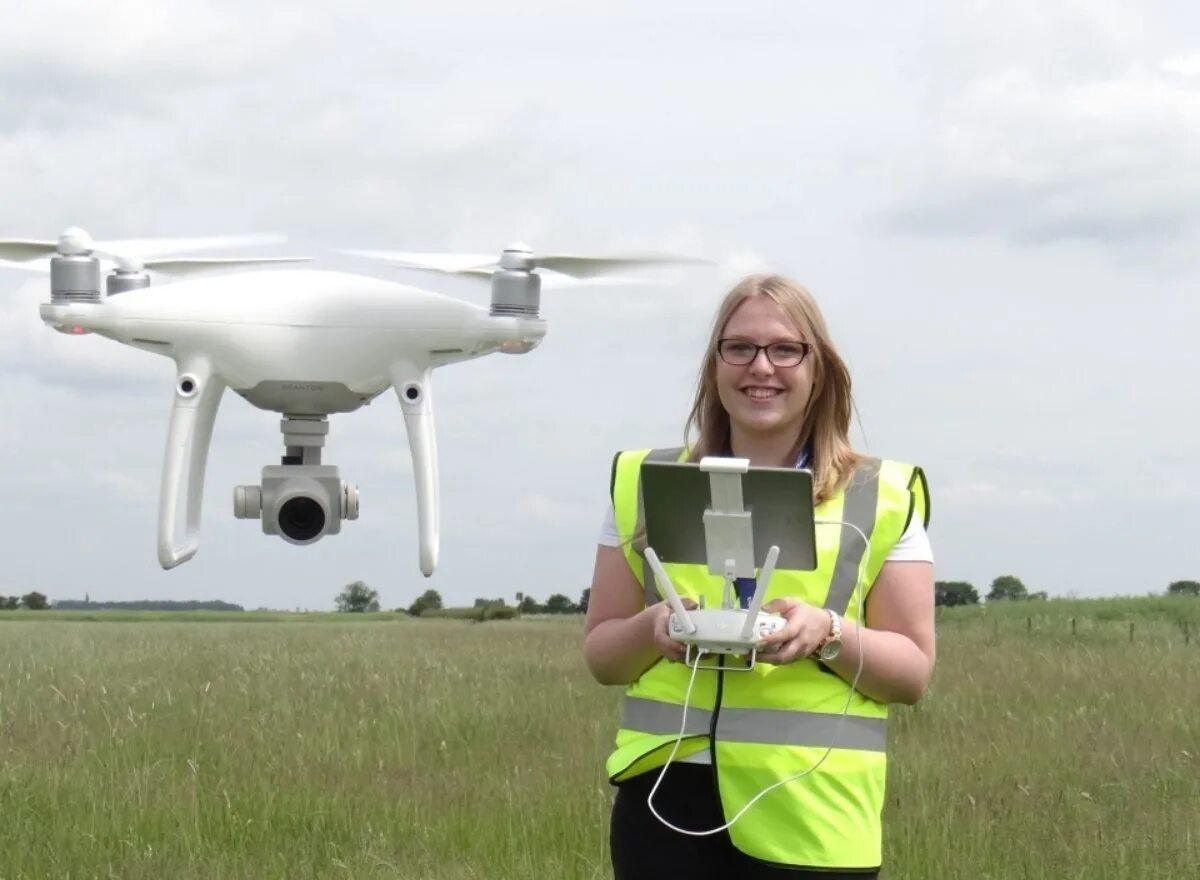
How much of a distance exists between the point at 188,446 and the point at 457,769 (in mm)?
3446

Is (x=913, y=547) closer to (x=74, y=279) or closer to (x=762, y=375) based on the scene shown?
(x=762, y=375)

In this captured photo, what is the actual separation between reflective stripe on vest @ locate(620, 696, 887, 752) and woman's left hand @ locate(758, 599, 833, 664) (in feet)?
0.67

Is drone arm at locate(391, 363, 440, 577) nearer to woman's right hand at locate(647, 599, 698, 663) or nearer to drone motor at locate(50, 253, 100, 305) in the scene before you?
drone motor at locate(50, 253, 100, 305)

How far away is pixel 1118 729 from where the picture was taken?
28.1 ft

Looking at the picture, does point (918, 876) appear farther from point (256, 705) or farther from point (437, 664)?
point (437, 664)

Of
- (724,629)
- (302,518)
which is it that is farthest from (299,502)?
(724,629)

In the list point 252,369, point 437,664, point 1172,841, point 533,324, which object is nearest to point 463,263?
point 533,324

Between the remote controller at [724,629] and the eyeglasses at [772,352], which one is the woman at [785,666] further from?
the remote controller at [724,629]

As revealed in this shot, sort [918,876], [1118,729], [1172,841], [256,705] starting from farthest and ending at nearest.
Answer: [256,705] → [1118,729] → [1172,841] → [918,876]

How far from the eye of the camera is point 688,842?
104 inches

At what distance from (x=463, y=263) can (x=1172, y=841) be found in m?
3.72

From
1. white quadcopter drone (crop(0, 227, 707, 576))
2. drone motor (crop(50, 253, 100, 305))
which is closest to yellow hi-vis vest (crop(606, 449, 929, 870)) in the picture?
white quadcopter drone (crop(0, 227, 707, 576))

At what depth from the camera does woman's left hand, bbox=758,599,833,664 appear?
2.38 metres

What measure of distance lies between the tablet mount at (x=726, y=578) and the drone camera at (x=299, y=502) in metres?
2.11
